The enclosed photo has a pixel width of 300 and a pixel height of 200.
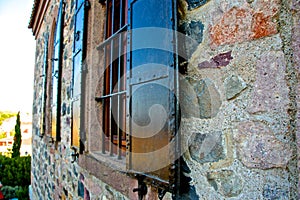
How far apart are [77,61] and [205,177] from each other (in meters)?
1.68

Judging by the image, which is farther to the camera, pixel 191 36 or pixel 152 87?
pixel 152 87

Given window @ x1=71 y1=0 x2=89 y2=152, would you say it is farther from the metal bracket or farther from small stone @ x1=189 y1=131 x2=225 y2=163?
small stone @ x1=189 y1=131 x2=225 y2=163

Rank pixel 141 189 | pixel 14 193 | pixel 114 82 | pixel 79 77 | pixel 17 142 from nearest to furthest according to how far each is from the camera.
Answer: pixel 141 189
pixel 114 82
pixel 79 77
pixel 14 193
pixel 17 142

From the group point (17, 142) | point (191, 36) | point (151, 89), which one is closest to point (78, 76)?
point (151, 89)

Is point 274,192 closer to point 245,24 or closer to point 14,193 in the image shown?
point 245,24

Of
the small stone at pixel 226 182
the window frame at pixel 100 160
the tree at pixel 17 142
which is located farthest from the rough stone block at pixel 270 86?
the tree at pixel 17 142

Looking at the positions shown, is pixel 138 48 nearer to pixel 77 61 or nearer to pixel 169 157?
pixel 169 157

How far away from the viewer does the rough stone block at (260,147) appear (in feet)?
2.04

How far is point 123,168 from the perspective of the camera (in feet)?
4.37

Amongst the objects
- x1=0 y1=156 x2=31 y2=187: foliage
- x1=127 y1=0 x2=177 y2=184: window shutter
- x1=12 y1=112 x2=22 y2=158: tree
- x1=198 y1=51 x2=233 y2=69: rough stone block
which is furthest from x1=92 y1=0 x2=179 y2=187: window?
x1=12 y1=112 x2=22 y2=158: tree

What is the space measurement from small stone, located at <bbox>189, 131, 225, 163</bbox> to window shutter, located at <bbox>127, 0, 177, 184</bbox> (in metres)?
0.09

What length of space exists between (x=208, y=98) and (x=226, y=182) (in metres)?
0.28

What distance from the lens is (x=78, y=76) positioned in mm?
2066

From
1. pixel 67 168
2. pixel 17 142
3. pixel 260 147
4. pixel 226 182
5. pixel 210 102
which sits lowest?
pixel 17 142
